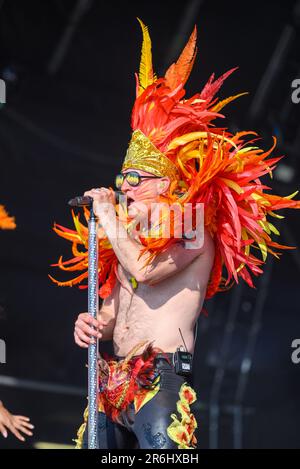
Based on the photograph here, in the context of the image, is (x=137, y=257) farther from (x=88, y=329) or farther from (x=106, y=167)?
(x=106, y=167)

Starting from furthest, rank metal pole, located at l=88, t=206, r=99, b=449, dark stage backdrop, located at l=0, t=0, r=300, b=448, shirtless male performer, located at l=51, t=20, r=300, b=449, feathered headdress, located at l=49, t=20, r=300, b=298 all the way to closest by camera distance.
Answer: dark stage backdrop, located at l=0, t=0, r=300, b=448 → feathered headdress, located at l=49, t=20, r=300, b=298 → shirtless male performer, located at l=51, t=20, r=300, b=449 → metal pole, located at l=88, t=206, r=99, b=449

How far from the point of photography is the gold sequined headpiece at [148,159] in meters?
3.57

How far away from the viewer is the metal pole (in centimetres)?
308

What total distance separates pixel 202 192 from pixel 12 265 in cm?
280

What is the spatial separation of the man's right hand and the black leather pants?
10.6 inches

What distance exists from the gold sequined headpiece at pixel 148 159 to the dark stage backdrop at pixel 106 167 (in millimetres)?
2288

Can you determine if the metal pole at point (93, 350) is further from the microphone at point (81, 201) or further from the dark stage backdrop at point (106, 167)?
the dark stage backdrop at point (106, 167)

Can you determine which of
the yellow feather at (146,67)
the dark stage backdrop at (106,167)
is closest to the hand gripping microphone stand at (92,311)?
the yellow feather at (146,67)

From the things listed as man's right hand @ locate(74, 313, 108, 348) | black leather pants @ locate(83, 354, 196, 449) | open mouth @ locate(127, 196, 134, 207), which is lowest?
black leather pants @ locate(83, 354, 196, 449)

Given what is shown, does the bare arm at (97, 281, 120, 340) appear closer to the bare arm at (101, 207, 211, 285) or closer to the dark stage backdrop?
the bare arm at (101, 207, 211, 285)

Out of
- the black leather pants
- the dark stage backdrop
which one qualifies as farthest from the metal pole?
the dark stage backdrop

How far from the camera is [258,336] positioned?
21.4 ft

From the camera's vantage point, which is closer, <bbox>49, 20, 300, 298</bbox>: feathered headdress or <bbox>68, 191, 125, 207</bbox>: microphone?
<bbox>68, 191, 125, 207</bbox>: microphone

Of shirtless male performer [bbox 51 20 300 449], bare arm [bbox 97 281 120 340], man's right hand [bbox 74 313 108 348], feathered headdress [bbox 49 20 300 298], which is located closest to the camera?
man's right hand [bbox 74 313 108 348]
